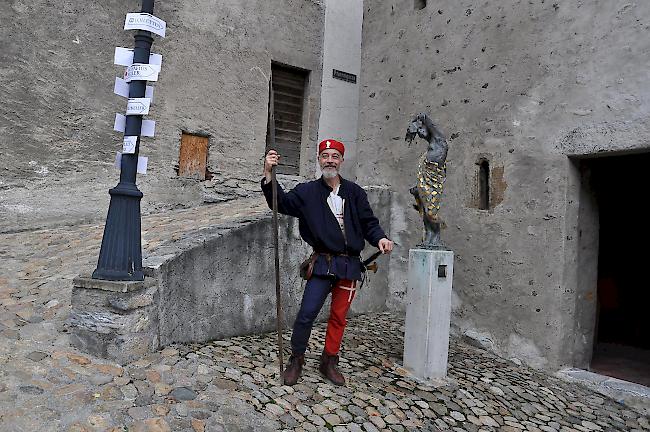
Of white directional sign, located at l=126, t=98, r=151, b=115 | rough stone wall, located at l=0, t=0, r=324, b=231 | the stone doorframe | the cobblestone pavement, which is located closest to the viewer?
the cobblestone pavement

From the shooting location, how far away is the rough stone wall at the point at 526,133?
427 centimetres

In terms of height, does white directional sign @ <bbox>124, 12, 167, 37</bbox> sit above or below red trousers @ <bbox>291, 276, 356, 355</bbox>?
above

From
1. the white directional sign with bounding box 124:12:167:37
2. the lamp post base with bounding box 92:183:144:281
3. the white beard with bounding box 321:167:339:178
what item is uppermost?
the white directional sign with bounding box 124:12:167:37

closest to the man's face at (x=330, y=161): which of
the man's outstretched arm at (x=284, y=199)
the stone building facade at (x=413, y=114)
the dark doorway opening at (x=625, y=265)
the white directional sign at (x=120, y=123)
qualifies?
the man's outstretched arm at (x=284, y=199)

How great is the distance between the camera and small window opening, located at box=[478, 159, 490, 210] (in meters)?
5.18

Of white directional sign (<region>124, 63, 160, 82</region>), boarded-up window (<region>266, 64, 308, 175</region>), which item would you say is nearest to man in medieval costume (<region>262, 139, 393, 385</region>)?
white directional sign (<region>124, 63, 160, 82</region>)

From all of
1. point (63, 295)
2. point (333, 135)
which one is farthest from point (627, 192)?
point (63, 295)

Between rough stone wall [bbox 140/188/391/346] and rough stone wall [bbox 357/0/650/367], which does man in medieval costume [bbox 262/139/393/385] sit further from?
rough stone wall [bbox 357/0/650/367]

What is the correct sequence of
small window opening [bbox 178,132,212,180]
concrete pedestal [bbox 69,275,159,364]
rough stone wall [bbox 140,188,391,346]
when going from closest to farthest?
concrete pedestal [bbox 69,275,159,364] < rough stone wall [bbox 140,188,391,346] < small window opening [bbox 178,132,212,180]

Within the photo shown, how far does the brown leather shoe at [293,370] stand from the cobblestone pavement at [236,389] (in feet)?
0.18

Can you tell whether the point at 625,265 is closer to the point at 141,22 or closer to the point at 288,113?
the point at 288,113

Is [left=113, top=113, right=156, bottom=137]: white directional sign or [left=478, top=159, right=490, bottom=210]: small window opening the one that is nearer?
[left=113, top=113, right=156, bottom=137]: white directional sign

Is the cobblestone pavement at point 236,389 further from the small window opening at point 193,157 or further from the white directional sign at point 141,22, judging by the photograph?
the small window opening at point 193,157

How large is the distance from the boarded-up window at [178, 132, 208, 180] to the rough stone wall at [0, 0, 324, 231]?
0.31 feet
